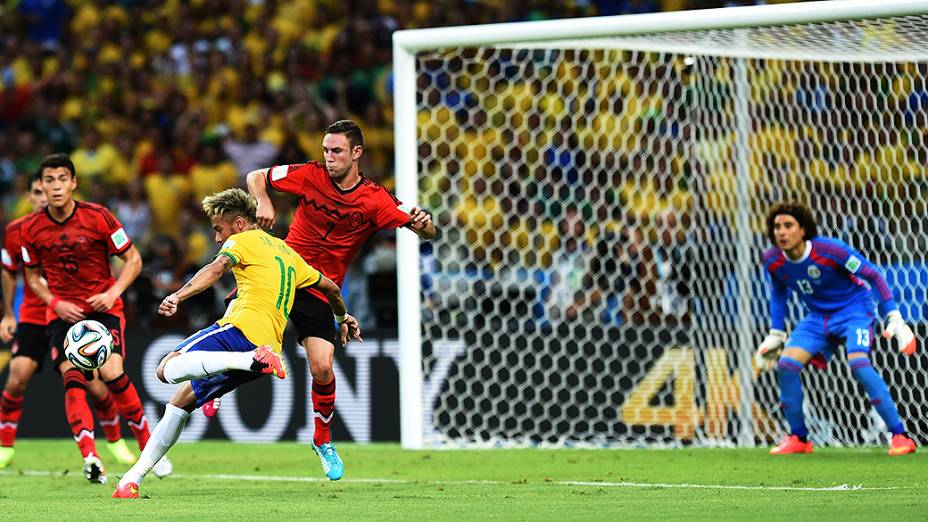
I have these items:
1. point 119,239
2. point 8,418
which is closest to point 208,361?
point 119,239

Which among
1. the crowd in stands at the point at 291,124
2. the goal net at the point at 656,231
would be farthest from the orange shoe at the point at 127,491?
the crowd in stands at the point at 291,124

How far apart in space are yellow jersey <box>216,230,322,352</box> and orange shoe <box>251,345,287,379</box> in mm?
276

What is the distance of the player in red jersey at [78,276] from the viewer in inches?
340

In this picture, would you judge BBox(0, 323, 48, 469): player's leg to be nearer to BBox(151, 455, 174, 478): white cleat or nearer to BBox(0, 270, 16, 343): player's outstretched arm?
BBox(0, 270, 16, 343): player's outstretched arm

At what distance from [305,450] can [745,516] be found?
578 centimetres

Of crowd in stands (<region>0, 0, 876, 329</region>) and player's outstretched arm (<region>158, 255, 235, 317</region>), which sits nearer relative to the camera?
player's outstretched arm (<region>158, 255, 235, 317</region>)

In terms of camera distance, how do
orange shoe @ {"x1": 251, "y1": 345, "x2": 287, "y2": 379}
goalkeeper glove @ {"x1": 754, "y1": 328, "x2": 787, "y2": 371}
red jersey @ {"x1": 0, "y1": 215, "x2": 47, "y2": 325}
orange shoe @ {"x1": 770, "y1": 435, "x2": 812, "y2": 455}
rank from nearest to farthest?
orange shoe @ {"x1": 251, "y1": 345, "x2": 287, "y2": 379} → red jersey @ {"x1": 0, "y1": 215, "x2": 47, "y2": 325} → orange shoe @ {"x1": 770, "y1": 435, "x2": 812, "y2": 455} → goalkeeper glove @ {"x1": 754, "y1": 328, "x2": 787, "y2": 371}

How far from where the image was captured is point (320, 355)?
7816 mm

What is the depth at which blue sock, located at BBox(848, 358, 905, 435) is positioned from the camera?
29.2 feet

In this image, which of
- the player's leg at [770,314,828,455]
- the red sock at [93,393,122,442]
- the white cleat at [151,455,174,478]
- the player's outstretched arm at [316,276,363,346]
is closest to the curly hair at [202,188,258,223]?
the player's outstretched arm at [316,276,363,346]

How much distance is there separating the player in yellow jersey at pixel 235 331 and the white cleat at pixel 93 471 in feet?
4.30

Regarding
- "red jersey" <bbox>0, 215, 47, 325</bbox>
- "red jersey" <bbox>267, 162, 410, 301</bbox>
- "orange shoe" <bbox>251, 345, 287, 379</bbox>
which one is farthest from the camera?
"red jersey" <bbox>0, 215, 47, 325</bbox>

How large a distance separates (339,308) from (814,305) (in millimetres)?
3591

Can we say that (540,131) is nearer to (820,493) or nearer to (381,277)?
(381,277)
